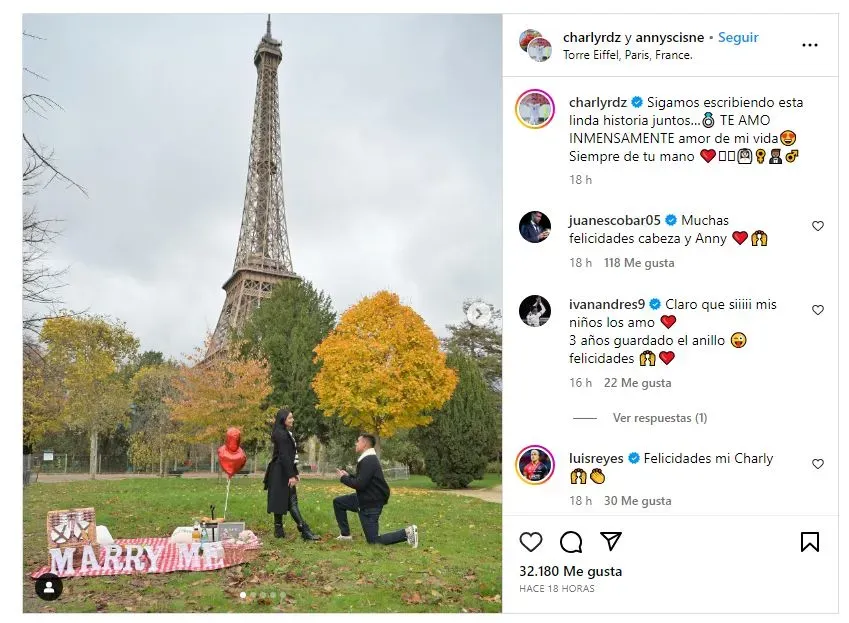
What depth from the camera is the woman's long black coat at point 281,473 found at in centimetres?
823

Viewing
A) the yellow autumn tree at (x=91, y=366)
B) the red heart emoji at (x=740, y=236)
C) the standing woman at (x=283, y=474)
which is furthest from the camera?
the yellow autumn tree at (x=91, y=366)

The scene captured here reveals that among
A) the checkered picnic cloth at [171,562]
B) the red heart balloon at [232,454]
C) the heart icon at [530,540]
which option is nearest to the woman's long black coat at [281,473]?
the red heart balloon at [232,454]

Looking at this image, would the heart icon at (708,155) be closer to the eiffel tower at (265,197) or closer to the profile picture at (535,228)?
the profile picture at (535,228)

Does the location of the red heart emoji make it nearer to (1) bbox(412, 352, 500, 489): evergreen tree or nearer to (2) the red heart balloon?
(2) the red heart balloon

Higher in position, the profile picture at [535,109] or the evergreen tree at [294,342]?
the profile picture at [535,109]

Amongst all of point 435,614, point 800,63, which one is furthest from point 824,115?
point 435,614

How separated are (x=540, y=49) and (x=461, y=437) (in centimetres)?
1633

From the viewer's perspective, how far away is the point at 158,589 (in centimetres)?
613

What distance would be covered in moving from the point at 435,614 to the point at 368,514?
250 centimetres

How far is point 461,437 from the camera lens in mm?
20984

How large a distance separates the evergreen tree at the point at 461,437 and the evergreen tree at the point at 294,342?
16.0 ft

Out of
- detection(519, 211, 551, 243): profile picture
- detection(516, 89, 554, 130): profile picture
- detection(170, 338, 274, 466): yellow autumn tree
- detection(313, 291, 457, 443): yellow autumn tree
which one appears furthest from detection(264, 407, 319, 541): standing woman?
detection(170, 338, 274, 466): yellow autumn tree

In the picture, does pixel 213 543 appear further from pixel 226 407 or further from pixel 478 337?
pixel 478 337

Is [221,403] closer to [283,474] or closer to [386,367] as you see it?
[386,367]
